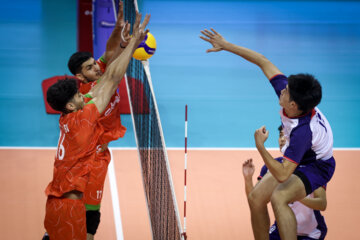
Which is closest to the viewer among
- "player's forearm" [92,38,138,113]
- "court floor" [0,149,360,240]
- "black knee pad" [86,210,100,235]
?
"player's forearm" [92,38,138,113]

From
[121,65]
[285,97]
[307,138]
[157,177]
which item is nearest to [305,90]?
[285,97]

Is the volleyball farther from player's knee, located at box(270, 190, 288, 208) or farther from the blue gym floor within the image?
player's knee, located at box(270, 190, 288, 208)

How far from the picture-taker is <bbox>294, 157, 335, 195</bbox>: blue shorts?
15.6 feet

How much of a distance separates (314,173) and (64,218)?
2.31m

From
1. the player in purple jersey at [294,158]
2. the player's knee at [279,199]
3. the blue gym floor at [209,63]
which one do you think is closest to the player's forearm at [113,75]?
the player in purple jersey at [294,158]

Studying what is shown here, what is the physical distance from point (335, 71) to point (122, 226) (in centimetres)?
730

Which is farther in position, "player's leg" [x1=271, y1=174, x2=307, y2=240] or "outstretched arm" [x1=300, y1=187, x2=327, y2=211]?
"outstretched arm" [x1=300, y1=187, x2=327, y2=211]

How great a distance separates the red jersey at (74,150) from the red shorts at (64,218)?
103 mm

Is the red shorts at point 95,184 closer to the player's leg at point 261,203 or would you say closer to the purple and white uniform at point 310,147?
the player's leg at point 261,203

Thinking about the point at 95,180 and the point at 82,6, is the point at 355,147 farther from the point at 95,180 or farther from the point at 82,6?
the point at 82,6

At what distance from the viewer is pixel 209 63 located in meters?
12.0

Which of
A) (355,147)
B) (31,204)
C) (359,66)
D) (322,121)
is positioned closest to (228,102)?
(355,147)

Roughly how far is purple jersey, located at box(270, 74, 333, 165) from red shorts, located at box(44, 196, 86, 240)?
6.38 feet

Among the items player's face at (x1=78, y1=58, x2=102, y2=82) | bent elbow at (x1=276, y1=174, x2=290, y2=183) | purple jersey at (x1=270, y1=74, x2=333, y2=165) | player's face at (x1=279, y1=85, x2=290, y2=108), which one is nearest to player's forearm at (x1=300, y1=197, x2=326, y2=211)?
purple jersey at (x1=270, y1=74, x2=333, y2=165)
